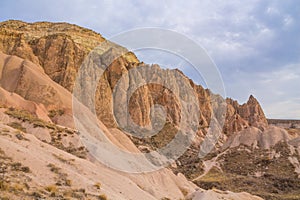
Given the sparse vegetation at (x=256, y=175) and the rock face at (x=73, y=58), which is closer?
the sparse vegetation at (x=256, y=175)

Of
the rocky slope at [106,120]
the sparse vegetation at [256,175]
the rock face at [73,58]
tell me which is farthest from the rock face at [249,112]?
the sparse vegetation at [256,175]

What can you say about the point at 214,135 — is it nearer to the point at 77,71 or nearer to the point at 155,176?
the point at 77,71

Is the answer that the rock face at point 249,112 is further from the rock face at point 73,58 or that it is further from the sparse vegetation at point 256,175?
the sparse vegetation at point 256,175

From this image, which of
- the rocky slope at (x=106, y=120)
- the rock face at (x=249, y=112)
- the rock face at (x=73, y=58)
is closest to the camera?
the rocky slope at (x=106, y=120)

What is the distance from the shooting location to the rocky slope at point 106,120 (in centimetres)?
2056

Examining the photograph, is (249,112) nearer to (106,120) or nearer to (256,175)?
(256,175)

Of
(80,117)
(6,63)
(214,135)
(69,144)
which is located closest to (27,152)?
(69,144)

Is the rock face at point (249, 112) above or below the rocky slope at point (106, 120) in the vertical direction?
above

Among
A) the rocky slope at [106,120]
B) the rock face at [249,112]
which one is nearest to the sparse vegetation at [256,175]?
the rocky slope at [106,120]

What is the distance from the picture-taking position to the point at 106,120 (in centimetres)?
6225

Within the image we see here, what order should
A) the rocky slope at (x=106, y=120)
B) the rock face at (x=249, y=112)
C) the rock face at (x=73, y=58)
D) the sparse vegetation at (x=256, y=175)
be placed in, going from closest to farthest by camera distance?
the rocky slope at (x=106, y=120) → the sparse vegetation at (x=256, y=175) → the rock face at (x=73, y=58) → the rock face at (x=249, y=112)

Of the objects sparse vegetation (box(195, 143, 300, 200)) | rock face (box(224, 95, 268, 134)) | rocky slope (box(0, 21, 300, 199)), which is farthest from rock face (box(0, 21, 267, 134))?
rock face (box(224, 95, 268, 134))

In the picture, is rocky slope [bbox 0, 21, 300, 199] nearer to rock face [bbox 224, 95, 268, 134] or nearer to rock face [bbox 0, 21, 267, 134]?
rock face [bbox 0, 21, 267, 134]

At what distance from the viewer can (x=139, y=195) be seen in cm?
1994
